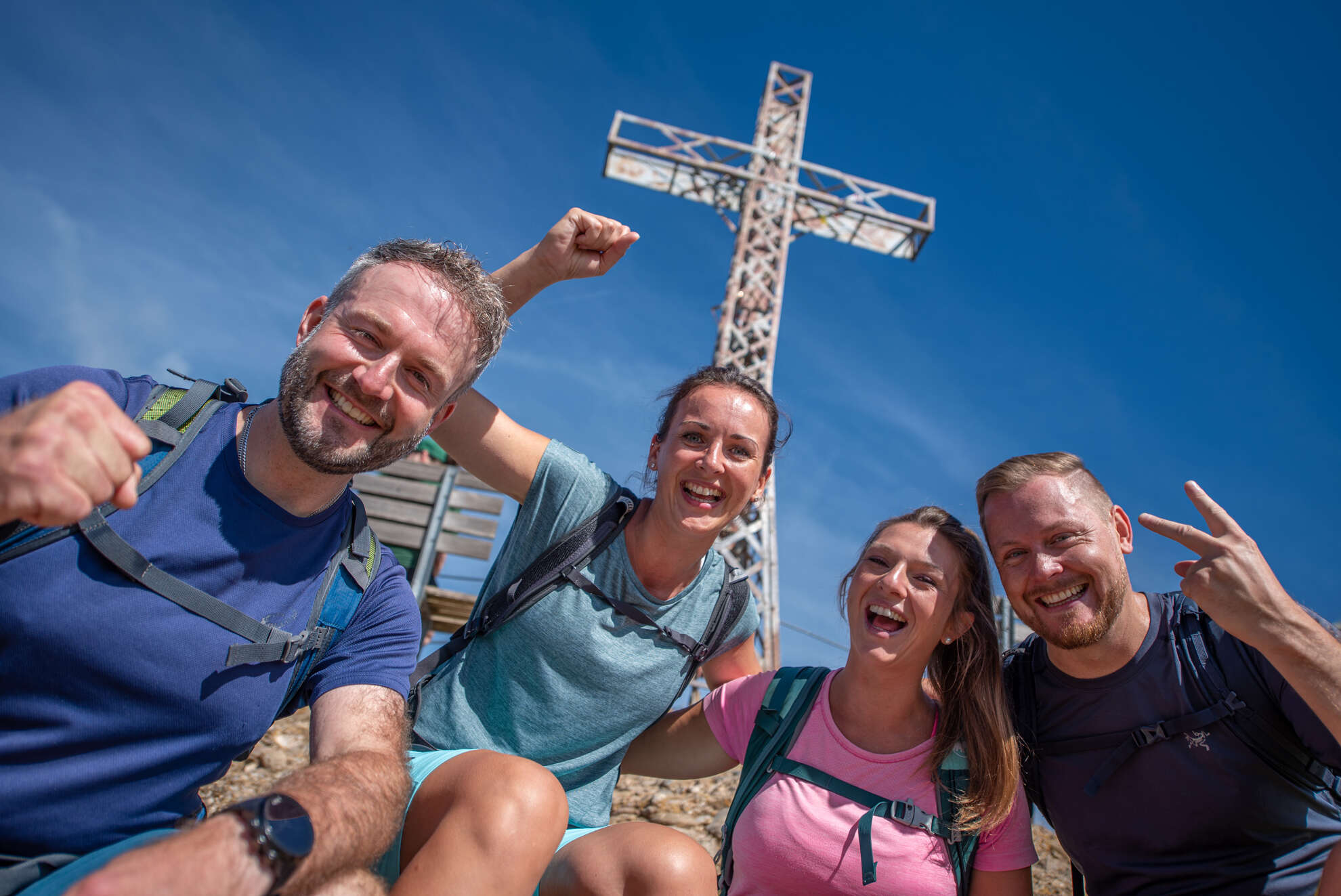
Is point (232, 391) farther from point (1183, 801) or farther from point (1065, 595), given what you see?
point (1183, 801)

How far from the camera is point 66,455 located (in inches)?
48.3

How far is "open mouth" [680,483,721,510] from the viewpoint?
311cm

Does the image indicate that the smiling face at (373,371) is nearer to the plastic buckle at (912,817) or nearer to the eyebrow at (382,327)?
the eyebrow at (382,327)

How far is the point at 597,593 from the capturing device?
2883 mm

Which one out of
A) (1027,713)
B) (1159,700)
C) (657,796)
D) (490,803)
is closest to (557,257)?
(490,803)

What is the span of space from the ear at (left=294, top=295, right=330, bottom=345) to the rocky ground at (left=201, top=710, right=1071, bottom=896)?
2964mm

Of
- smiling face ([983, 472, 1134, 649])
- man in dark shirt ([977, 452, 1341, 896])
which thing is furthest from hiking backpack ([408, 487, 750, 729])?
man in dark shirt ([977, 452, 1341, 896])

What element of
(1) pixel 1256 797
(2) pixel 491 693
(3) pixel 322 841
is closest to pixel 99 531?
(3) pixel 322 841

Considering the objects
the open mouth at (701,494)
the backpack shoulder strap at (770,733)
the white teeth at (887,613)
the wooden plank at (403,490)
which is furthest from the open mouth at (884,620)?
the wooden plank at (403,490)

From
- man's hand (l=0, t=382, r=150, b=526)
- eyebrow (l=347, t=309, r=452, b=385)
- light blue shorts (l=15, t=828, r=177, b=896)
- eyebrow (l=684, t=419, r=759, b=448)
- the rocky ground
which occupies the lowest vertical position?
the rocky ground

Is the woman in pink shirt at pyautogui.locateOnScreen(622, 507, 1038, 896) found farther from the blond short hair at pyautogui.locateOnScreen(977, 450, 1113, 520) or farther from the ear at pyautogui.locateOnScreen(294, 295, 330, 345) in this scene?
the ear at pyautogui.locateOnScreen(294, 295, 330, 345)

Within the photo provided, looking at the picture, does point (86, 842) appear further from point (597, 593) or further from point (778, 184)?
point (778, 184)

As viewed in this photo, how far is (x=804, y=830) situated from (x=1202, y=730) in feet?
4.60

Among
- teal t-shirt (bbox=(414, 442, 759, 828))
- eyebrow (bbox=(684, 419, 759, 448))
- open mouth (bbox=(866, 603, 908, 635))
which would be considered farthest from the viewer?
eyebrow (bbox=(684, 419, 759, 448))
